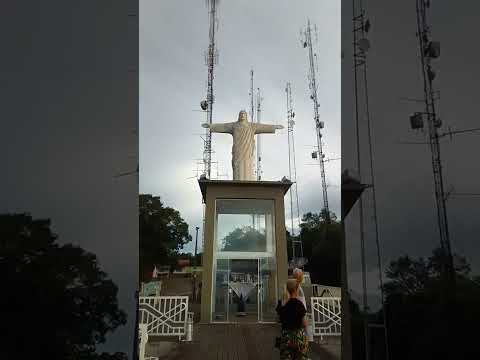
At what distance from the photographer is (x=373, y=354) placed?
2.17 m

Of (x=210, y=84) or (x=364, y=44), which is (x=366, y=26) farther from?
(x=210, y=84)

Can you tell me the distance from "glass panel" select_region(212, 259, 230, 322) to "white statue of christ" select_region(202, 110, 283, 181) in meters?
2.37

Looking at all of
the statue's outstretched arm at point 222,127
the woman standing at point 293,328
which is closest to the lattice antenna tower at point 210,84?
the statue's outstretched arm at point 222,127

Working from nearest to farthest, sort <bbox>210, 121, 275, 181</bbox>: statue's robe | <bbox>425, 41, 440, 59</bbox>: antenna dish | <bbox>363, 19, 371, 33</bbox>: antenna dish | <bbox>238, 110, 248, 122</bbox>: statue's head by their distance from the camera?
<bbox>425, 41, 440, 59</bbox>: antenna dish
<bbox>363, 19, 371, 33</bbox>: antenna dish
<bbox>210, 121, 275, 181</bbox>: statue's robe
<bbox>238, 110, 248, 122</bbox>: statue's head

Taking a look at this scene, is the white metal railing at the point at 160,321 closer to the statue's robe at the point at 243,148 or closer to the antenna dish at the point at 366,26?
the statue's robe at the point at 243,148

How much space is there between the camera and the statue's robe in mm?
9453

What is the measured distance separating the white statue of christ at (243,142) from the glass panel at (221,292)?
2365mm

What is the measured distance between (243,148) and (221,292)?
12.3ft

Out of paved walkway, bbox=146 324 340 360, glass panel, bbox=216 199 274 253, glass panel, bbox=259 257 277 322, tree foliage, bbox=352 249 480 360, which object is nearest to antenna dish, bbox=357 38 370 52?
tree foliage, bbox=352 249 480 360

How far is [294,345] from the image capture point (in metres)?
3.75

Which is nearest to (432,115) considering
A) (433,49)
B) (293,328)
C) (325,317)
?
(433,49)

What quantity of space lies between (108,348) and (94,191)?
0.86 metres

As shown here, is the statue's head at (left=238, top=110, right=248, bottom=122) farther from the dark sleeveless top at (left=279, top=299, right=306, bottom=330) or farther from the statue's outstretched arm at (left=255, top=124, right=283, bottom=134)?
the dark sleeveless top at (left=279, top=299, right=306, bottom=330)

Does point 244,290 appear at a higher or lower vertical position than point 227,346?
higher
